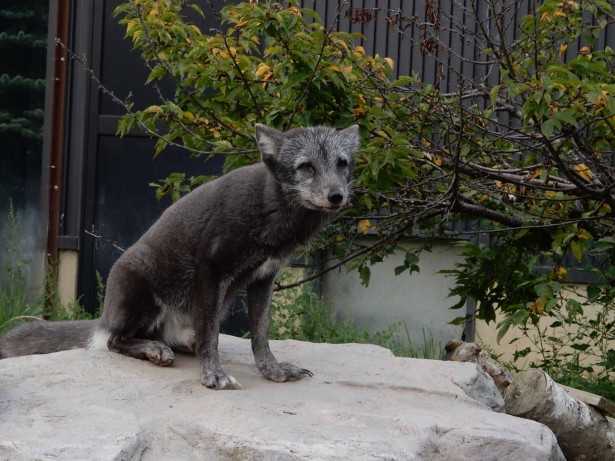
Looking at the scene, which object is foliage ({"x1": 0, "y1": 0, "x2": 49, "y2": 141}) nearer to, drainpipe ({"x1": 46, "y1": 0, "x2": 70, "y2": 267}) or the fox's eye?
drainpipe ({"x1": 46, "y1": 0, "x2": 70, "y2": 267})

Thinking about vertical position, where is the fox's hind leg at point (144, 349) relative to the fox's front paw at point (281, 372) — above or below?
above

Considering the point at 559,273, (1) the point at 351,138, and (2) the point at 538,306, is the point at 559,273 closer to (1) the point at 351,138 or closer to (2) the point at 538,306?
(2) the point at 538,306

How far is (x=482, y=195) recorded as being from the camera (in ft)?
18.8

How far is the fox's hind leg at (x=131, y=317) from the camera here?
4.50 m

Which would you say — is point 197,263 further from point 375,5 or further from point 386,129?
point 375,5

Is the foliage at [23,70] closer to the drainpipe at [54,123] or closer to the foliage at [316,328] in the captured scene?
the drainpipe at [54,123]

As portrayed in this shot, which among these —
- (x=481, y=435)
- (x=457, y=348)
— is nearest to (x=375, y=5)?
(x=457, y=348)

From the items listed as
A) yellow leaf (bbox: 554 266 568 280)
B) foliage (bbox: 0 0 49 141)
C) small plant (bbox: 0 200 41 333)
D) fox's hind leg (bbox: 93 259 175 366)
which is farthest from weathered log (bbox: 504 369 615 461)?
foliage (bbox: 0 0 49 141)

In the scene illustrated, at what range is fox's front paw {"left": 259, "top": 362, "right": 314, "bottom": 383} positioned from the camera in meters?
4.54

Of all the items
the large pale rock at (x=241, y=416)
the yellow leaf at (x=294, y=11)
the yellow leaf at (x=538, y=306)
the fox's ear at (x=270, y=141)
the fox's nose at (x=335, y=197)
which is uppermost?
the yellow leaf at (x=294, y=11)

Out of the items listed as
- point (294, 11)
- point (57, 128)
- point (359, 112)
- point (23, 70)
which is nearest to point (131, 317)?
point (359, 112)

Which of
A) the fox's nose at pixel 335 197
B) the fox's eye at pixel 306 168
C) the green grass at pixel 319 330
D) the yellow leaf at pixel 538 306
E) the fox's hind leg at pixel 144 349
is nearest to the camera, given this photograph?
the fox's nose at pixel 335 197

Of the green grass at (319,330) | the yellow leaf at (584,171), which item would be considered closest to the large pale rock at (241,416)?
the yellow leaf at (584,171)

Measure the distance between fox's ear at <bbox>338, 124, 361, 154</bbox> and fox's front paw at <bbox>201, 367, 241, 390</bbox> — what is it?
1.17 meters
